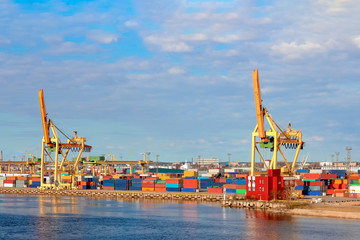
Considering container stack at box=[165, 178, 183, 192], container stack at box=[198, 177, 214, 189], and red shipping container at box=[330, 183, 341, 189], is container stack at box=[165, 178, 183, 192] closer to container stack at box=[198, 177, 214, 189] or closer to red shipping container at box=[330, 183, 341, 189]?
container stack at box=[198, 177, 214, 189]

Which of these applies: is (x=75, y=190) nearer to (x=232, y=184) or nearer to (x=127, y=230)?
(x=232, y=184)

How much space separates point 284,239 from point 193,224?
1486cm

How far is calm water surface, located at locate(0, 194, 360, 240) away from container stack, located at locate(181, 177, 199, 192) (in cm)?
3049

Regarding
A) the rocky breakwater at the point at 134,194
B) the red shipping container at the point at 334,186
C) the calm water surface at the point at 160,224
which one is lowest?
the calm water surface at the point at 160,224

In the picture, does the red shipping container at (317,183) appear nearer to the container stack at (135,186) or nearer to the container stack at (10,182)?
the container stack at (135,186)

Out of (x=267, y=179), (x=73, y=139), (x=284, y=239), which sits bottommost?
(x=284, y=239)

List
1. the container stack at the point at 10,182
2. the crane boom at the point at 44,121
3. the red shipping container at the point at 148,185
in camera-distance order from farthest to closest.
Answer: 1. the container stack at the point at 10,182
2. the red shipping container at the point at 148,185
3. the crane boom at the point at 44,121

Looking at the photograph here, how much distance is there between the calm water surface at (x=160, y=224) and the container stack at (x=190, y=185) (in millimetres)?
30488

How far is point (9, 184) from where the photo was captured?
15588cm

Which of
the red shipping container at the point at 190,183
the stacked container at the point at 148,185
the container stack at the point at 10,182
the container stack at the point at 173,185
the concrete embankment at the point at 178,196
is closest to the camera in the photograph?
the concrete embankment at the point at 178,196

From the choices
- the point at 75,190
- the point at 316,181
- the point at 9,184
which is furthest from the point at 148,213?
the point at 9,184

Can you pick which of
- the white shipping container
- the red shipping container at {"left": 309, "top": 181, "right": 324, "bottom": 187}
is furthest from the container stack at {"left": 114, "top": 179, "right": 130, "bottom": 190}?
the white shipping container

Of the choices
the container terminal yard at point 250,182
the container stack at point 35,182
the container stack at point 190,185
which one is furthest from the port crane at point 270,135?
the container stack at point 35,182

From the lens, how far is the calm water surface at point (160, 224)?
59.7m
